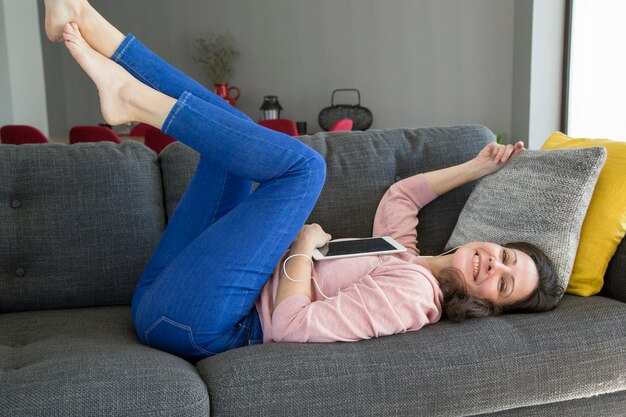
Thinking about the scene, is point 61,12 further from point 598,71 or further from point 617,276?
point 598,71

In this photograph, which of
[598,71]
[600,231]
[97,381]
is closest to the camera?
[97,381]

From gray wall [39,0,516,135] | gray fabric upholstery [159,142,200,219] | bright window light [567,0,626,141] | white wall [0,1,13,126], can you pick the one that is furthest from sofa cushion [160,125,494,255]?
white wall [0,1,13,126]

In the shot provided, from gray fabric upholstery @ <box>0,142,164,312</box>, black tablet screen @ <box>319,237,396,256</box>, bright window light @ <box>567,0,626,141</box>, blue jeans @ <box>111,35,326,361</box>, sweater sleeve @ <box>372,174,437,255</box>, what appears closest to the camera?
blue jeans @ <box>111,35,326,361</box>

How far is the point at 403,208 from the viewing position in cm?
195

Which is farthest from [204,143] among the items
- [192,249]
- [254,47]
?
[254,47]

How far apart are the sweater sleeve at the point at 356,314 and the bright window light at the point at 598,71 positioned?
3.44 metres

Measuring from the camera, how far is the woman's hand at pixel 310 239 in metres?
1.61

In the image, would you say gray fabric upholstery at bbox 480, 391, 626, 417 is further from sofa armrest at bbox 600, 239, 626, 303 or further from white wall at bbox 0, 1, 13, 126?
white wall at bbox 0, 1, 13, 126

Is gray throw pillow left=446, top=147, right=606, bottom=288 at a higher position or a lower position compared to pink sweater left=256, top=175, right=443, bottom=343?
higher

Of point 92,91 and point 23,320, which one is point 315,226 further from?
point 92,91

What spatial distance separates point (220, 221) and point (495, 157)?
968 mm

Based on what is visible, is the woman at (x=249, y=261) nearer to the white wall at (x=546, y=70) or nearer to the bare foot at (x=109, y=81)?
Answer: the bare foot at (x=109, y=81)

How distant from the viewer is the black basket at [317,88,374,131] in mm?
5867

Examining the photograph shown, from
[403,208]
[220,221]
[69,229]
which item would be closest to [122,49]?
[220,221]
